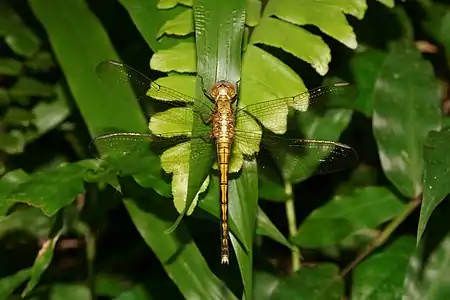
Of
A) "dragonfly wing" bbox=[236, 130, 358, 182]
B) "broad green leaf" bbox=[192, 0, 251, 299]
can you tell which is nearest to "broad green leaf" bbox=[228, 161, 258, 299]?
"broad green leaf" bbox=[192, 0, 251, 299]

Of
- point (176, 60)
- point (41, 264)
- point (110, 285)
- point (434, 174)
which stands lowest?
point (110, 285)

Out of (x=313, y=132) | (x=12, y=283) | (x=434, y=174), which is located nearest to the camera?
(x=434, y=174)

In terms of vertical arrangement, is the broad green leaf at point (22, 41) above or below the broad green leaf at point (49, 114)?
above

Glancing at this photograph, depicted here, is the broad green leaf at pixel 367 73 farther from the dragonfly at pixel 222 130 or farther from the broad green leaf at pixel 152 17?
the broad green leaf at pixel 152 17

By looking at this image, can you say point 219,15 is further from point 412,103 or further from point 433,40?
point 433,40

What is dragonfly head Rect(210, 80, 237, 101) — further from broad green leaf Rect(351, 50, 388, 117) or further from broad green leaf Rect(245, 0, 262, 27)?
broad green leaf Rect(351, 50, 388, 117)

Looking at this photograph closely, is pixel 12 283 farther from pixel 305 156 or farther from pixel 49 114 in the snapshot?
pixel 305 156

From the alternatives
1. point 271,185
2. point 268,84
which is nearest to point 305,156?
point 271,185

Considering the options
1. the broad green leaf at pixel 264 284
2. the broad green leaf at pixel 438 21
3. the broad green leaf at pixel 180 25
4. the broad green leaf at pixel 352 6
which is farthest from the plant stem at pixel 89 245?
the broad green leaf at pixel 438 21
